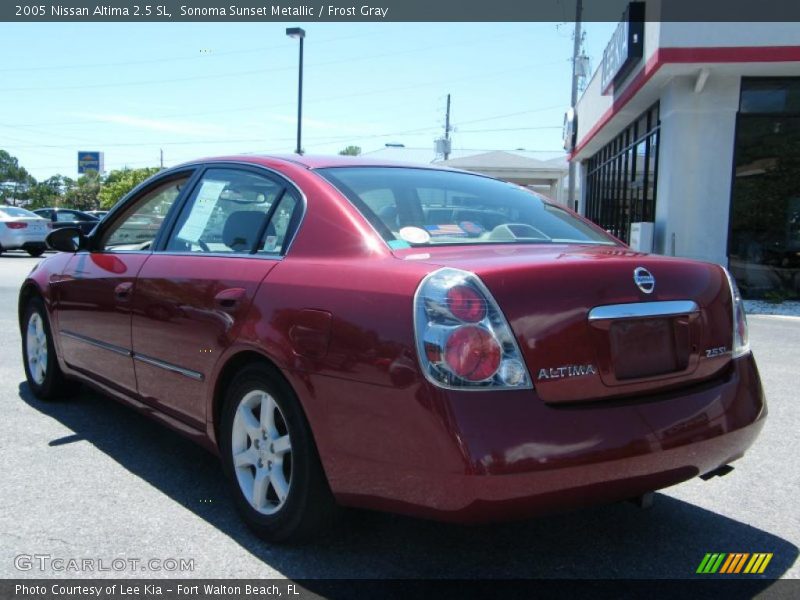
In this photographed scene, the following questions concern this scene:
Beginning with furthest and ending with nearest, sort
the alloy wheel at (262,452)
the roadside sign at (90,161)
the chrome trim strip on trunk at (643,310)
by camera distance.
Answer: the roadside sign at (90,161) < the alloy wheel at (262,452) < the chrome trim strip on trunk at (643,310)

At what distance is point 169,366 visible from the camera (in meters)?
3.50

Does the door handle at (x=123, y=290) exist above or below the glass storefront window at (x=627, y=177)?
below

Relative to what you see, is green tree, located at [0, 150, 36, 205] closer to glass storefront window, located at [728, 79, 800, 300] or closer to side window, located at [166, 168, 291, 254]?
glass storefront window, located at [728, 79, 800, 300]

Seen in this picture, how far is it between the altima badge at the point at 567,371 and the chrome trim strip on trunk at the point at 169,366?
159cm

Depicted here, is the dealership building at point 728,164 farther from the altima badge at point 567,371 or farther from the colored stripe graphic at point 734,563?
the altima badge at point 567,371

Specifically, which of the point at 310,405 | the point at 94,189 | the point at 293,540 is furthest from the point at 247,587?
the point at 94,189

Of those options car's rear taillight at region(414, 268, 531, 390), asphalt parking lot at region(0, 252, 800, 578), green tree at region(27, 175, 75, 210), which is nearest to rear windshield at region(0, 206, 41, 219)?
asphalt parking lot at region(0, 252, 800, 578)

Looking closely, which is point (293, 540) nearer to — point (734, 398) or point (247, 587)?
point (247, 587)

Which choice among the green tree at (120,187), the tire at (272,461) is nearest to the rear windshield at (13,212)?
the tire at (272,461)

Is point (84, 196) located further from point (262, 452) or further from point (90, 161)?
point (262, 452)

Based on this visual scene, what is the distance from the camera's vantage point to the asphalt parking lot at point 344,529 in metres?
2.81

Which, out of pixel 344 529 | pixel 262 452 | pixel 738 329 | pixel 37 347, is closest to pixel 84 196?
pixel 37 347

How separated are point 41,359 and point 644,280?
418 centimetres

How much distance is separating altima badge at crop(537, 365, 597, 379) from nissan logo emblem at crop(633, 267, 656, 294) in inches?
15.4
